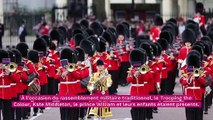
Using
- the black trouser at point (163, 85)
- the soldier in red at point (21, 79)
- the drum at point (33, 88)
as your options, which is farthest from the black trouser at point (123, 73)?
the soldier in red at point (21, 79)

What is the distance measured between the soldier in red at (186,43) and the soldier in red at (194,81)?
15.4 feet

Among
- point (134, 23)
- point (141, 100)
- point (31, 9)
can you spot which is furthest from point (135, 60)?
point (31, 9)

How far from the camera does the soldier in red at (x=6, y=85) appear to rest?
1633cm

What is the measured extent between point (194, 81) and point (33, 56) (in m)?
3.67

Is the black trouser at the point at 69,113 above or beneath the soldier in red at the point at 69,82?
beneath

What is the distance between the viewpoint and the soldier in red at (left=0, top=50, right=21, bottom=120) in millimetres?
16328

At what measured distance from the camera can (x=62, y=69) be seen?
1647 centimetres

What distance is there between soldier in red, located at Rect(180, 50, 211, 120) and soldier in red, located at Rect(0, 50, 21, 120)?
282 cm

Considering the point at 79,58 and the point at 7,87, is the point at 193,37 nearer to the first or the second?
the point at 79,58

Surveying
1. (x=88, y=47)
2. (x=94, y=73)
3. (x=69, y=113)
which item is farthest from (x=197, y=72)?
(x=88, y=47)

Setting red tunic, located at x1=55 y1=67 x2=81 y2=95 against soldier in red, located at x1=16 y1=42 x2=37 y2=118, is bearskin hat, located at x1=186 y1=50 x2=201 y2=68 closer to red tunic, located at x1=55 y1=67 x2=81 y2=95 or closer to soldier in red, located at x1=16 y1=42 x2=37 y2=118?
red tunic, located at x1=55 y1=67 x2=81 y2=95

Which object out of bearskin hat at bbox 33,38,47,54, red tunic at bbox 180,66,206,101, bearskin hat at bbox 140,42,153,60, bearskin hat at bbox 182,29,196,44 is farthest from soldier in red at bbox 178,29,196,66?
red tunic at bbox 180,66,206,101

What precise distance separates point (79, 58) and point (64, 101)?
1193 mm

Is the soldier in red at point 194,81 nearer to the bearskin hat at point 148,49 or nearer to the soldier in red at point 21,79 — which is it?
the bearskin hat at point 148,49
